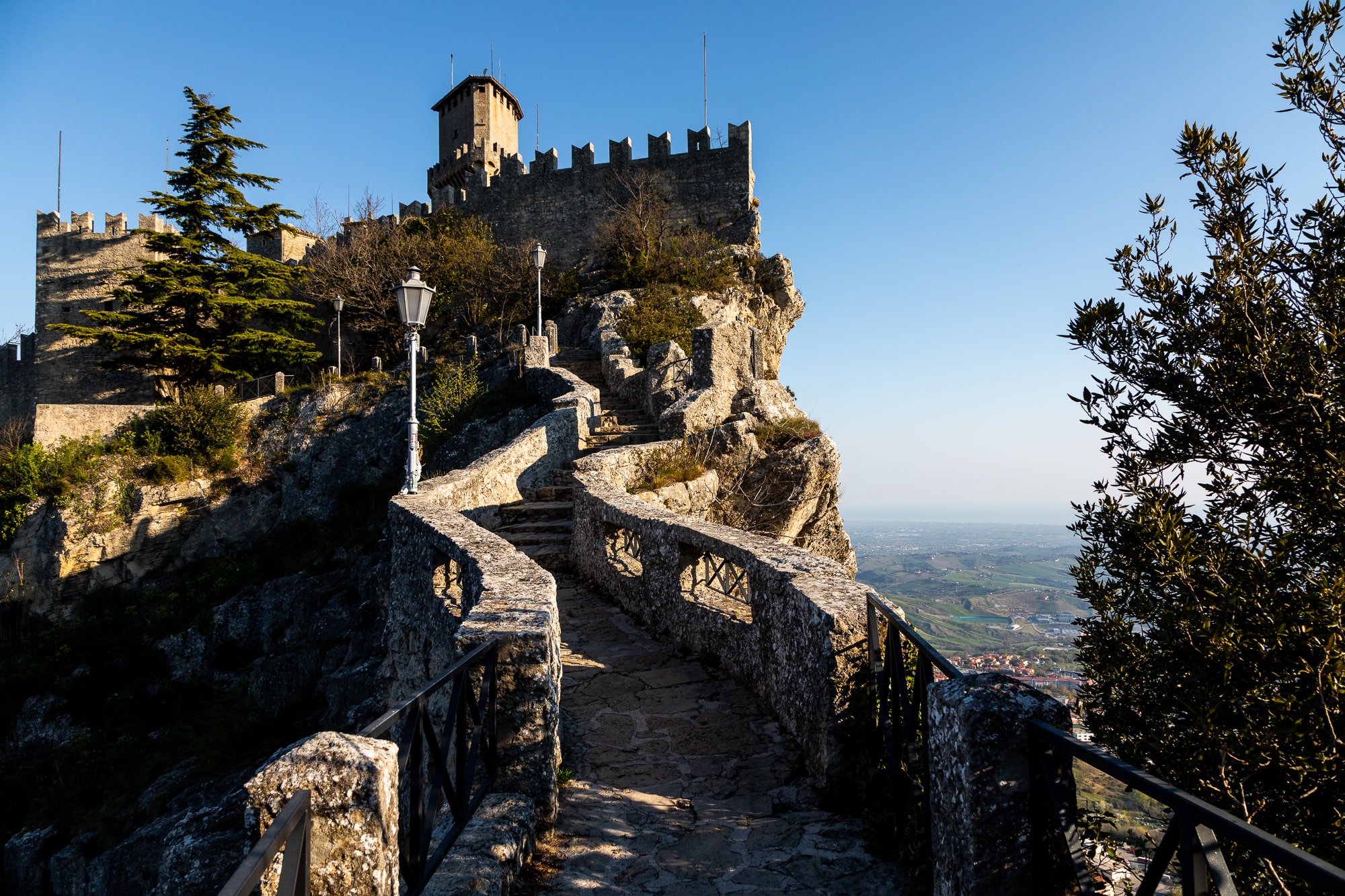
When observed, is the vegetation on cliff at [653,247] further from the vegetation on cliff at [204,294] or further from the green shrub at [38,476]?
the green shrub at [38,476]

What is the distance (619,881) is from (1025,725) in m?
2.14

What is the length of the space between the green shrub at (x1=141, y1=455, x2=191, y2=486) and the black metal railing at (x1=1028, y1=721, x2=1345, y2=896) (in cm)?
2567

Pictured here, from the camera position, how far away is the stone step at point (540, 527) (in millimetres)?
10273

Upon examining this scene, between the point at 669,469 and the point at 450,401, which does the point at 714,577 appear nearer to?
the point at 669,469

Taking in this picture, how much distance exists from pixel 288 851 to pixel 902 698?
2575 mm

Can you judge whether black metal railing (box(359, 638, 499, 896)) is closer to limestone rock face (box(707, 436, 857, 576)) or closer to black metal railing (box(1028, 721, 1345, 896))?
black metal railing (box(1028, 721, 1345, 896))

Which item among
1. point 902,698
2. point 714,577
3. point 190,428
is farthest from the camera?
point 190,428

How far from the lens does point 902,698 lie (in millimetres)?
3367

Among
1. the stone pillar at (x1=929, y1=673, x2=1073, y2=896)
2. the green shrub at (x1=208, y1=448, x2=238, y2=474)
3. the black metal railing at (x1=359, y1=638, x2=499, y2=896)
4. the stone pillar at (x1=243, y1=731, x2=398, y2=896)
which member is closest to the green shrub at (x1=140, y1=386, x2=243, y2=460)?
the green shrub at (x1=208, y1=448, x2=238, y2=474)

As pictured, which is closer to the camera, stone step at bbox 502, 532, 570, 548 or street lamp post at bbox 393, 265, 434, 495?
street lamp post at bbox 393, 265, 434, 495

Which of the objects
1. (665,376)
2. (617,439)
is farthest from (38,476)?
(665,376)

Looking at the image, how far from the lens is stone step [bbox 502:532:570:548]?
992 cm

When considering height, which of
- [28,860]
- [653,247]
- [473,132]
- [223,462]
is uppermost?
[473,132]

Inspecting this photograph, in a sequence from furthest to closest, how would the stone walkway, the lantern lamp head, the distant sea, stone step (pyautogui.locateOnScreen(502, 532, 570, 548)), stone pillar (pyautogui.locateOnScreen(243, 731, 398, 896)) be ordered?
the distant sea, stone step (pyautogui.locateOnScreen(502, 532, 570, 548)), the lantern lamp head, the stone walkway, stone pillar (pyautogui.locateOnScreen(243, 731, 398, 896))
